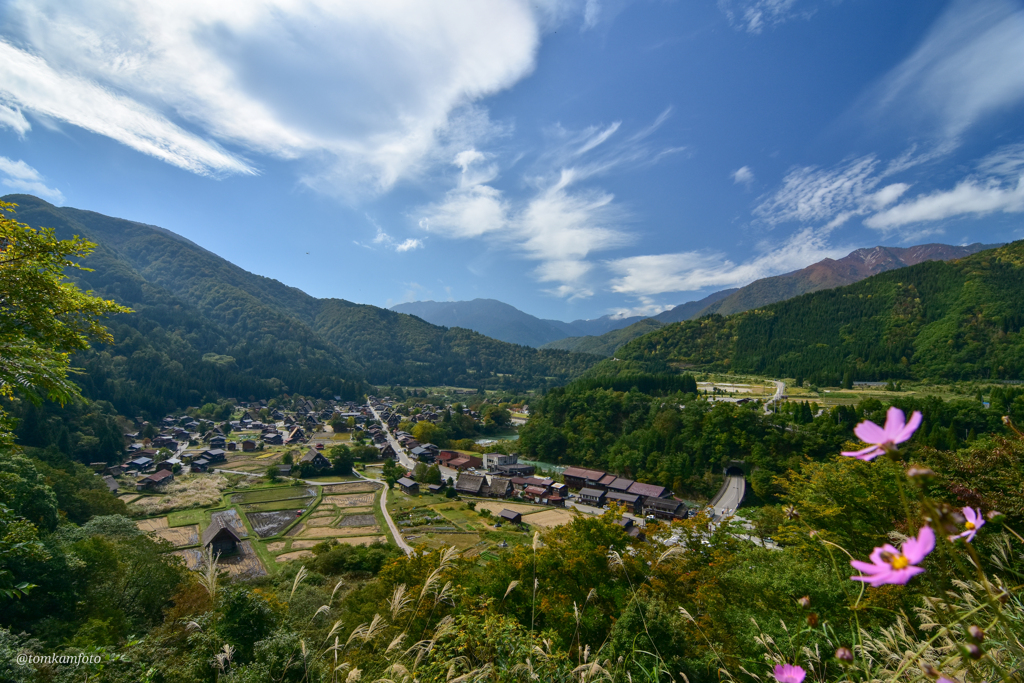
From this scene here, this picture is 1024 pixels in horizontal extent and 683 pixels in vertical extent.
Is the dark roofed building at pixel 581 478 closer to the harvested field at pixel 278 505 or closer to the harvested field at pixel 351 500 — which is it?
the harvested field at pixel 351 500

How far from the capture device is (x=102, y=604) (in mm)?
Answer: 10148

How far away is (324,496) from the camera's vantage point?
33594 millimetres

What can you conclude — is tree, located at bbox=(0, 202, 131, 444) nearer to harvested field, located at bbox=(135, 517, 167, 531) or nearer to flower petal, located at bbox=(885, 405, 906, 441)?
flower petal, located at bbox=(885, 405, 906, 441)

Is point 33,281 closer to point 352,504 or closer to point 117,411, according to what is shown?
point 352,504

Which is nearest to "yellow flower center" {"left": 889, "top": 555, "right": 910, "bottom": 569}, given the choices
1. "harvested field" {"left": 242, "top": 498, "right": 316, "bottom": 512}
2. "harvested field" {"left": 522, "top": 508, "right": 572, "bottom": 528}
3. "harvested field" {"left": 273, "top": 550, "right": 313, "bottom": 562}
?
"harvested field" {"left": 273, "top": 550, "right": 313, "bottom": 562}

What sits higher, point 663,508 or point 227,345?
point 227,345

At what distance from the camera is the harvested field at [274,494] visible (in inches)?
1257

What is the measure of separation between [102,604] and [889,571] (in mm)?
15627

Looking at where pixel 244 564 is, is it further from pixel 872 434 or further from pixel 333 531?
pixel 872 434

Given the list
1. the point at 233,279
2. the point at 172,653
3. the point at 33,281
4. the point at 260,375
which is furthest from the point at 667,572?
the point at 233,279

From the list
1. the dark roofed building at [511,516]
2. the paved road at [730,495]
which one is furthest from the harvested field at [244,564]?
the paved road at [730,495]

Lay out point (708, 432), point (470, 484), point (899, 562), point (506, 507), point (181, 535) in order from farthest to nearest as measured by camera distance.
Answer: point (708, 432) → point (470, 484) → point (506, 507) → point (181, 535) → point (899, 562)

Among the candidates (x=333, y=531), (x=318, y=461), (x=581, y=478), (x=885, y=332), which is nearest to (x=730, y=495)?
(x=581, y=478)

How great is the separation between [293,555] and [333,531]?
405 centimetres
